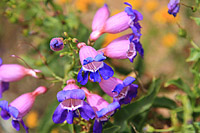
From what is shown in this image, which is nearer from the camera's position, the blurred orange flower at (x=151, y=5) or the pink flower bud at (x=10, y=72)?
the pink flower bud at (x=10, y=72)

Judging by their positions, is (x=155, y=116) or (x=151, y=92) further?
(x=155, y=116)

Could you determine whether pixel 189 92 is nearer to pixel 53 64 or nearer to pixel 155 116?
pixel 155 116

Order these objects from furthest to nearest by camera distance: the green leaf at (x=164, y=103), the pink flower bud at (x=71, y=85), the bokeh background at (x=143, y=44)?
1. the bokeh background at (x=143, y=44)
2. the green leaf at (x=164, y=103)
3. the pink flower bud at (x=71, y=85)

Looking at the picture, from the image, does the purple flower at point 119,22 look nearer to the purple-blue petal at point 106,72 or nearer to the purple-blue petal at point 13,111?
the purple-blue petal at point 106,72

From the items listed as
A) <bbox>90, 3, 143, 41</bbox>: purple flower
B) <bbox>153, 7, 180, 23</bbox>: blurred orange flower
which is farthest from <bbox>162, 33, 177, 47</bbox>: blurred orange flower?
<bbox>90, 3, 143, 41</bbox>: purple flower

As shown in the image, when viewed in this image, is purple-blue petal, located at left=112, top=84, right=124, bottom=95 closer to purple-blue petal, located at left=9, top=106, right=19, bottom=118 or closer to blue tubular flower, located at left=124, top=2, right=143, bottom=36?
blue tubular flower, located at left=124, top=2, right=143, bottom=36

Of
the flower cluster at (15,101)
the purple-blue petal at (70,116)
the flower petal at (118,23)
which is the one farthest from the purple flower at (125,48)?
the flower cluster at (15,101)

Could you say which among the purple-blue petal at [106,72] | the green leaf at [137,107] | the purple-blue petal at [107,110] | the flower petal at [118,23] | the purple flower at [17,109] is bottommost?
the green leaf at [137,107]

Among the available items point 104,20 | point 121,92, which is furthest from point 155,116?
point 104,20
